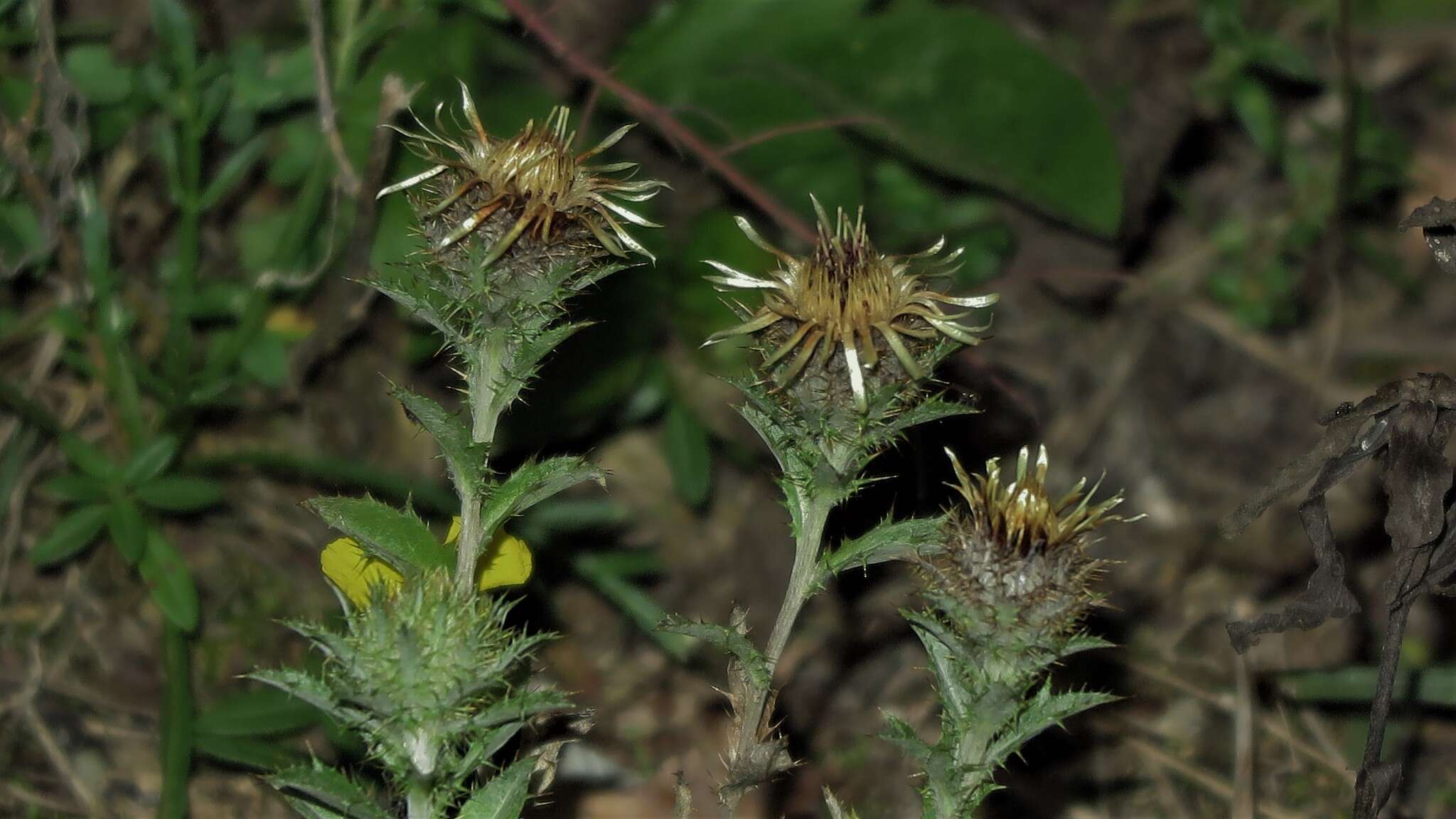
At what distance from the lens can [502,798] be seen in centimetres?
203

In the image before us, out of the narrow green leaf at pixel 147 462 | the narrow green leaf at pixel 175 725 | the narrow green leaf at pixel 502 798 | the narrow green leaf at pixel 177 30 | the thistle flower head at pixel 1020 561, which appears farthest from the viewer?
the narrow green leaf at pixel 177 30

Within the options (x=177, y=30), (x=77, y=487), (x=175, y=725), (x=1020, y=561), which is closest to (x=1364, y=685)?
(x=1020, y=561)

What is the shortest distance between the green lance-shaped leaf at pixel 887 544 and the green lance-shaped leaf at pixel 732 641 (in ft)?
0.58

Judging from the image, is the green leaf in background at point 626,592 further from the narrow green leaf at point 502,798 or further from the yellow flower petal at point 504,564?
the narrow green leaf at point 502,798

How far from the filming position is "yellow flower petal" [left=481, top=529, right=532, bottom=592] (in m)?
2.29

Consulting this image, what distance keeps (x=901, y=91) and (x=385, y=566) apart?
2.05m

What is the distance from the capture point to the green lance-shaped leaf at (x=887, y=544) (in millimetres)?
2062

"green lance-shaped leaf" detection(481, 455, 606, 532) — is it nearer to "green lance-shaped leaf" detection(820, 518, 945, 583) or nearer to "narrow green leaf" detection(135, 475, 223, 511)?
"green lance-shaped leaf" detection(820, 518, 945, 583)

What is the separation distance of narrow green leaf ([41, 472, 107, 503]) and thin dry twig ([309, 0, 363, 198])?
90 centimetres

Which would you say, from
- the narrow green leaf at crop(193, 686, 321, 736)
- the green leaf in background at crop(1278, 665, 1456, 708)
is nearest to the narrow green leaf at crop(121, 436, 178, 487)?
the narrow green leaf at crop(193, 686, 321, 736)

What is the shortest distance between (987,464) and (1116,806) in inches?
62.1

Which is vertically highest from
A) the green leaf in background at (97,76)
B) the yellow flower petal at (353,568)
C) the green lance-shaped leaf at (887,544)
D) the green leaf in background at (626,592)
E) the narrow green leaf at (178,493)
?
the green lance-shaped leaf at (887,544)

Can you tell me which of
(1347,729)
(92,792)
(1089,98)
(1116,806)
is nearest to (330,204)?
(92,792)

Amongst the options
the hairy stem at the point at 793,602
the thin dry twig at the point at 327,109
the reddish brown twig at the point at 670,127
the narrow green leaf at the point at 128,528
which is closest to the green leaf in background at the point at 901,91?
the reddish brown twig at the point at 670,127
